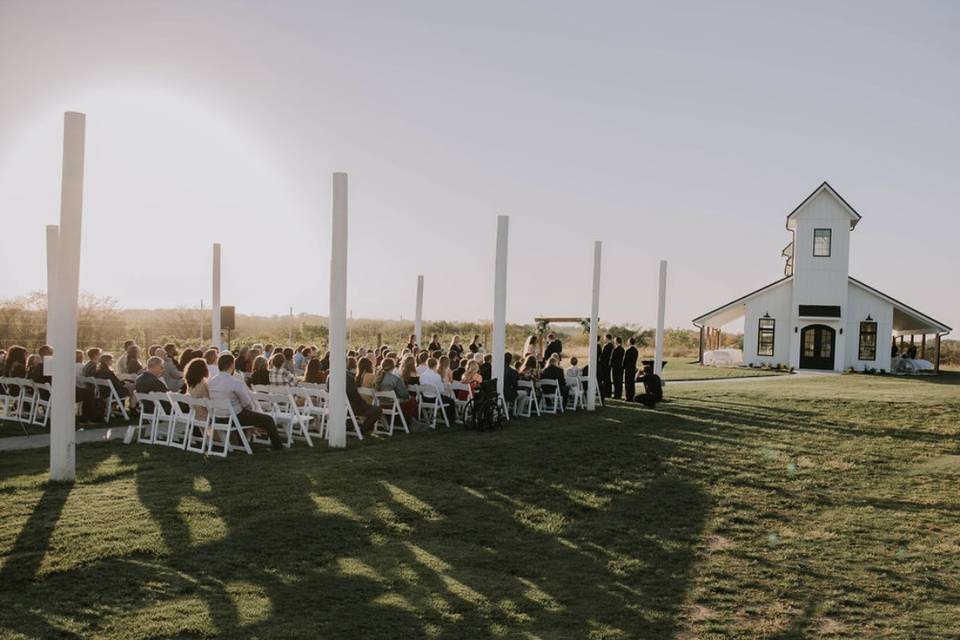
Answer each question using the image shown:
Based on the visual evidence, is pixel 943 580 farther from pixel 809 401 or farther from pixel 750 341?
pixel 750 341

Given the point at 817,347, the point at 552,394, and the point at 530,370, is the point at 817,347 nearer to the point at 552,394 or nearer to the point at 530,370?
the point at 552,394

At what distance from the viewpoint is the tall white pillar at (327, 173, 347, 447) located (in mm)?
11133

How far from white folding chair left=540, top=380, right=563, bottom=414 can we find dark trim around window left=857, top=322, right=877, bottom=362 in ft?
76.6

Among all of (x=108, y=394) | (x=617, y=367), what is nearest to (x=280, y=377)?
(x=108, y=394)

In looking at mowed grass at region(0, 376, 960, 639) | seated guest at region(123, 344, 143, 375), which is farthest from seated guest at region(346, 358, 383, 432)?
seated guest at region(123, 344, 143, 375)

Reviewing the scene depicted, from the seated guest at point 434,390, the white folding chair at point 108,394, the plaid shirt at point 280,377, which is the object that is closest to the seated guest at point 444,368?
the seated guest at point 434,390

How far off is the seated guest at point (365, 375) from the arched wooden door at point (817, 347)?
89.1ft

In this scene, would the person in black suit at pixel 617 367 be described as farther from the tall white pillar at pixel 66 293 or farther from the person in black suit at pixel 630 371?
the tall white pillar at pixel 66 293

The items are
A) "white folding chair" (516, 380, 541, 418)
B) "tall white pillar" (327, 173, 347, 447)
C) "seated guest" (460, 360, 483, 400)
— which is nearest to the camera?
"tall white pillar" (327, 173, 347, 447)

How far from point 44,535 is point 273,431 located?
4207 mm

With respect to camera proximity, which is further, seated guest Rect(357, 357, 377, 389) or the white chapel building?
the white chapel building

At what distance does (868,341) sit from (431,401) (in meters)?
27.3

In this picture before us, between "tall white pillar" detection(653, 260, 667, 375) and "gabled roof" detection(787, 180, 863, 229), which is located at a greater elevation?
"gabled roof" detection(787, 180, 863, 229)

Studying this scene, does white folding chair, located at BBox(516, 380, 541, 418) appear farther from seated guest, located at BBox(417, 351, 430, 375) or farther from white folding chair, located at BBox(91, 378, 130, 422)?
white folding chair, located at BBox(91, 378, 130, 422)
